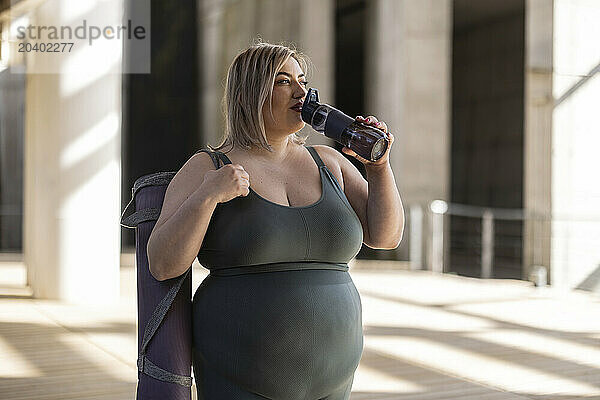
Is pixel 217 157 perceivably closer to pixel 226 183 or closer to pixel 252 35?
pixel 226 183

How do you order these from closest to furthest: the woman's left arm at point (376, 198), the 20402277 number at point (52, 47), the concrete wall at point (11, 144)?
1. the woman's left arm at point (376, 198)
2. the 20402277 number at point (52, 47)
3. the concrete wall at point (11, 144)

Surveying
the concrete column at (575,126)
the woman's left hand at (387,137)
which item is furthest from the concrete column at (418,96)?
the woman's left hand at (387,137)

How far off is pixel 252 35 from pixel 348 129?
14145 mm

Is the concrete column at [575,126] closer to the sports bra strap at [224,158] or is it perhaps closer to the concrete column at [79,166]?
the concrete column at [79,166]

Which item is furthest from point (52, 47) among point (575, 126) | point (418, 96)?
point (418, 96)

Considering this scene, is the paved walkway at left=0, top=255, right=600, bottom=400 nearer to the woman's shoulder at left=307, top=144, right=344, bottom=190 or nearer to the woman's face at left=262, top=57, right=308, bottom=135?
the woman's shoulder at left=307, top=144, right=344, bottom=190

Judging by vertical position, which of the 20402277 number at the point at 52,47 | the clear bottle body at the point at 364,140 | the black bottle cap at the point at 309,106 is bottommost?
the clear bottle body at the point at 364,140

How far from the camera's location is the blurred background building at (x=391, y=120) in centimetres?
688

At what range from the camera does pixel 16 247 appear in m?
15.8

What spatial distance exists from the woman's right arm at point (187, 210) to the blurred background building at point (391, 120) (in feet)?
17.5

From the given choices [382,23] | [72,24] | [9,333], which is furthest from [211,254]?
[382,23]

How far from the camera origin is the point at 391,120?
533 inches

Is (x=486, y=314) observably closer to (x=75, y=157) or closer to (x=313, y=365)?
(x=75, y=157)

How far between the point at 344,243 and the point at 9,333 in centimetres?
432
